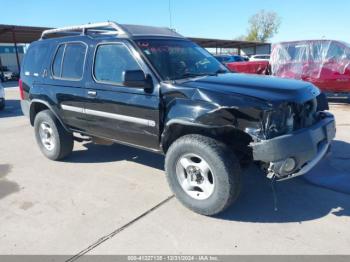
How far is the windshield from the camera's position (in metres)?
4.13

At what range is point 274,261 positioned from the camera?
9.41 ft

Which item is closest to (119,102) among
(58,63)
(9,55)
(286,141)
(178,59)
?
(178,59)

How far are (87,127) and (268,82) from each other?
2.62 meters

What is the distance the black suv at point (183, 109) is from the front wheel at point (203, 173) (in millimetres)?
11

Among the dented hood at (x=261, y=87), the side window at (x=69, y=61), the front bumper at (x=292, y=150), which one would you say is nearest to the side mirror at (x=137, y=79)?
the dented hood at (x=261, y=87)

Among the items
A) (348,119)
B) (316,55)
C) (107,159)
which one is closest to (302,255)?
(107,159)

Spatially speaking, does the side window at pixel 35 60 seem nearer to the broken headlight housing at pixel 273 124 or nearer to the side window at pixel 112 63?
the side window at pixel 112 63

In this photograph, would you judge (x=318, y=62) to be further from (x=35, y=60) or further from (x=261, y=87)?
(x=35, y=60)

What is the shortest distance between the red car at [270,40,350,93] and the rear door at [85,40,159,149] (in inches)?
320

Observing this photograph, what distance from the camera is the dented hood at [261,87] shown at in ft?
11.1

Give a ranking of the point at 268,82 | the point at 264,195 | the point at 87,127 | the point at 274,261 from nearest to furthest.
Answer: the point at 274,261
the point at 268,82
the point at 264,195
the point at 87,127

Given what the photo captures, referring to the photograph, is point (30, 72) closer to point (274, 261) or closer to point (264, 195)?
point (264, 195)

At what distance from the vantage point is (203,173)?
3641mm

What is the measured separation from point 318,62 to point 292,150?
8418 mm
